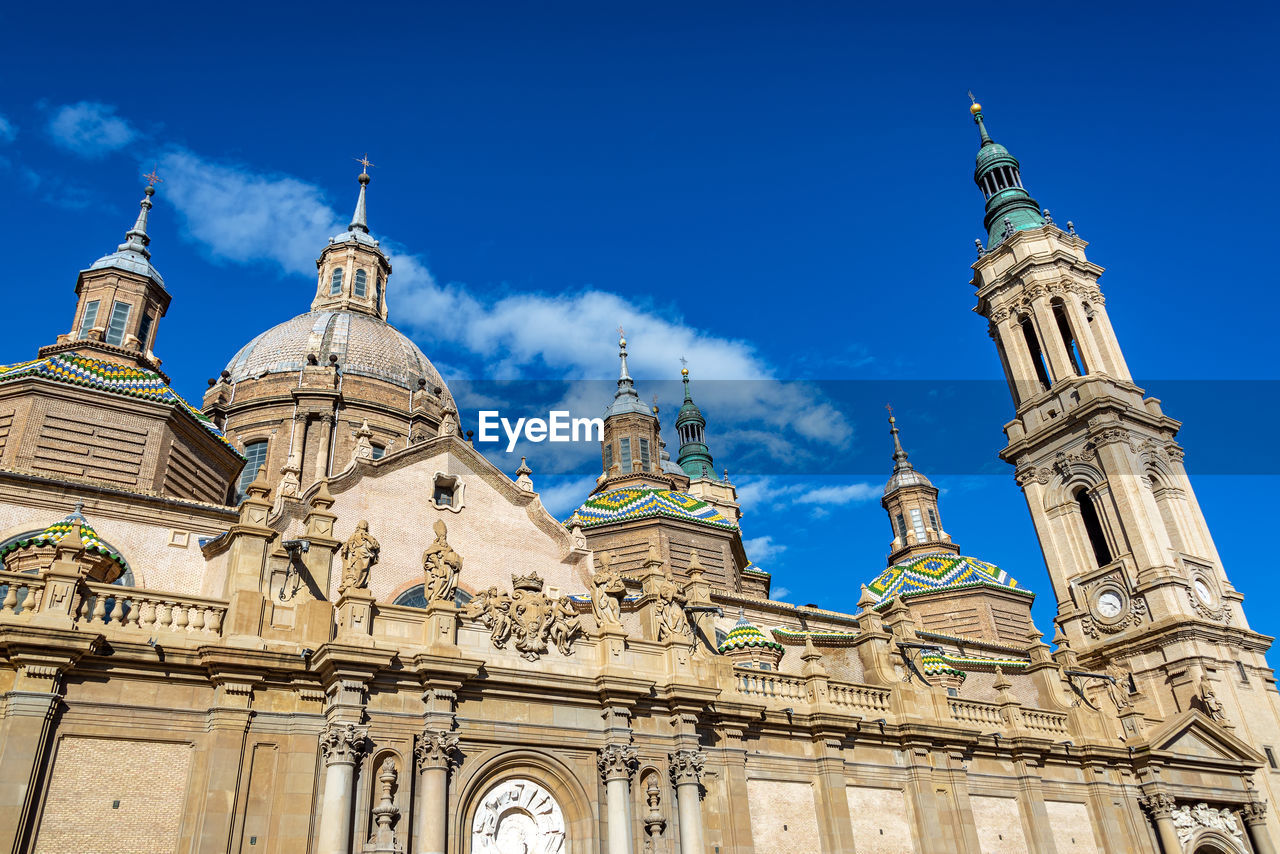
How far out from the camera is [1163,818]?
2933cm

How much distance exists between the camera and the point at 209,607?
18188mm

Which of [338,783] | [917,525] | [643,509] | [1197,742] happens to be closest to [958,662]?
[1197,742]

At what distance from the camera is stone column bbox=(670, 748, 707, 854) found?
20141mm

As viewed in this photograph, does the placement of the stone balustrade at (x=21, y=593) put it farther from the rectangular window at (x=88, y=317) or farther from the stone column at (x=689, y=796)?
the rectangular window at (x=88, y=317)

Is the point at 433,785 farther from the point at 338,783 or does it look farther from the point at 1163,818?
the point at 1163,818

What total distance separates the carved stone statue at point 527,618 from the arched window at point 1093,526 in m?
30.5

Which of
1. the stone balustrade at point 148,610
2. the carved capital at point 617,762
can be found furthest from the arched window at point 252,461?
the carved capital at point 617,762

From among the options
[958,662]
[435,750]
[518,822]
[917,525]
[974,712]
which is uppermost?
[917,525]

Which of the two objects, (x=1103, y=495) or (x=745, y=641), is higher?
(x=1103, y=495)

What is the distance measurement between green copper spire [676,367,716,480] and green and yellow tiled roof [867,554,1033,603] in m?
20.2

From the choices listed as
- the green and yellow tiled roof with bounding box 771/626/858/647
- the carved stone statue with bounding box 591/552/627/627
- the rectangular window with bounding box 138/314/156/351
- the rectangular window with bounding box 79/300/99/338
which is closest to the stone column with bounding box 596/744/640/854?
the carved stone statue with bounding box 591/552/627/627

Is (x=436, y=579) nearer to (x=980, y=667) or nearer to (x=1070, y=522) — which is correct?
(x=980, y=667)

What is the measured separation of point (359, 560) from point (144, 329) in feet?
62.3

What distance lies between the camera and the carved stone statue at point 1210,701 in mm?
34750
